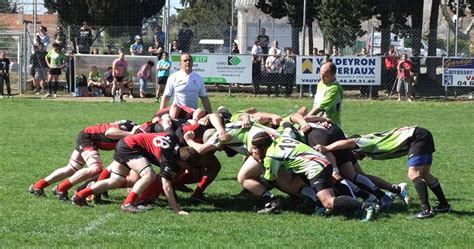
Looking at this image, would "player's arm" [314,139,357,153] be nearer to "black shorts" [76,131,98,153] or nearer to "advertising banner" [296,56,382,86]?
"black shorts" [76,131,98,153]

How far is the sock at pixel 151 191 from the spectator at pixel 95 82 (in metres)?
18.2

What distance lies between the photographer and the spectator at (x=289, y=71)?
90.9 feet

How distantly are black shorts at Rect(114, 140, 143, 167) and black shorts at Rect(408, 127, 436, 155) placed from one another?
3.09 m

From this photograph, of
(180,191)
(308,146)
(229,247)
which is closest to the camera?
(229,247)

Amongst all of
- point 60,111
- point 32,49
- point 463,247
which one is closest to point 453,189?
point 463,247

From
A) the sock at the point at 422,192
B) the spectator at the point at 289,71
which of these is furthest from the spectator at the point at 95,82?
the sock at the point at 422,192

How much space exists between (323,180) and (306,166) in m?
0.24

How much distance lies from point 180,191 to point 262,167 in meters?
1.87

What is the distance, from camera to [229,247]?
7.48 m

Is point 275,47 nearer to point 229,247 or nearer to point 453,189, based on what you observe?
point 453,189

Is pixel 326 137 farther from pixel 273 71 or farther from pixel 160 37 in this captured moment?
pixel 160 37

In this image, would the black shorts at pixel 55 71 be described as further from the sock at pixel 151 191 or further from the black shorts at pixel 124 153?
the black shorts at pixel 124 153

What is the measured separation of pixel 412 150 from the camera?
9.16 m

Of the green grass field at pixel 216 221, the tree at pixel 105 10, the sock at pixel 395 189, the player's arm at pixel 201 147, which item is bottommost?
the green grass field at pixel 216 221
